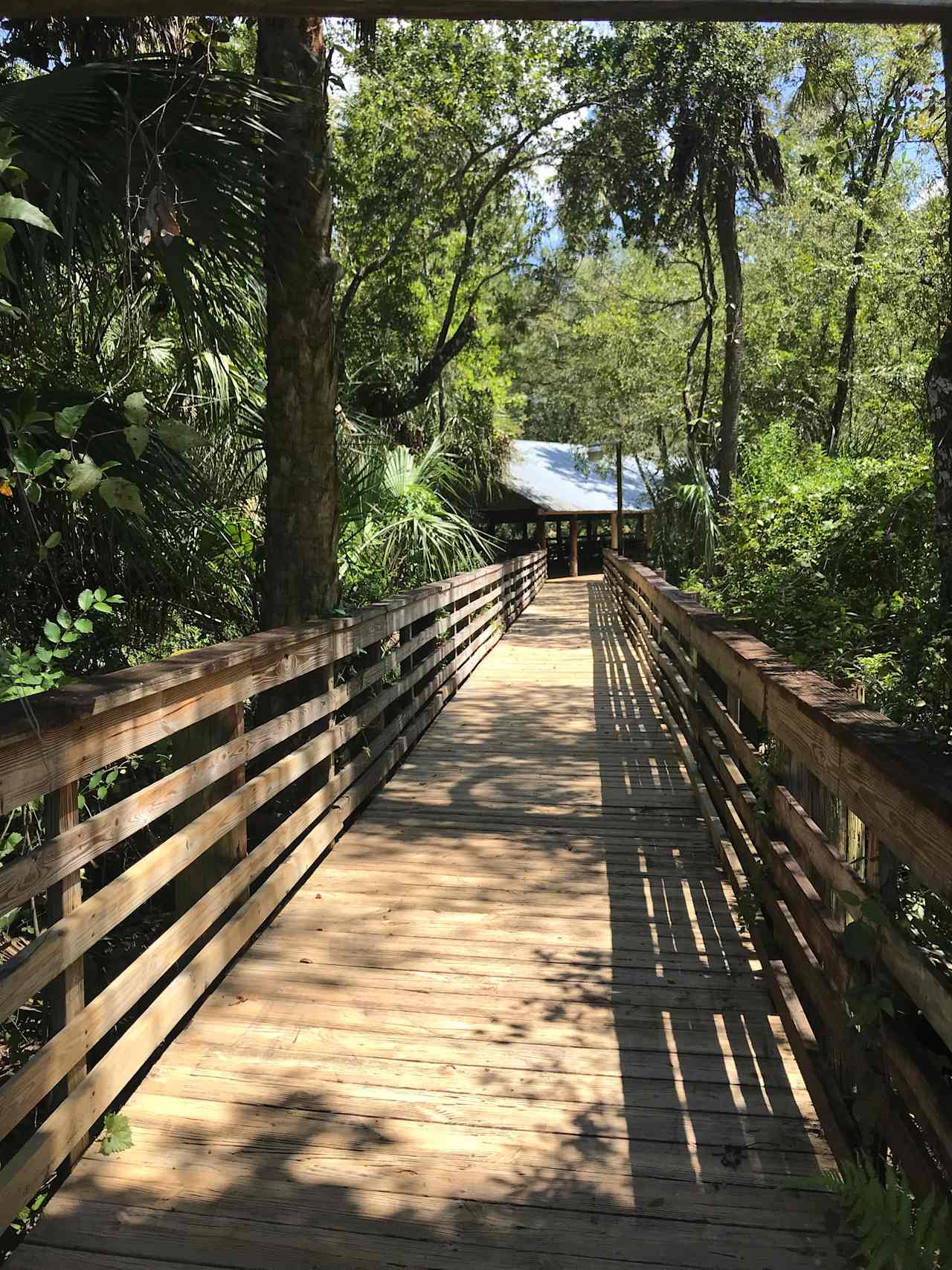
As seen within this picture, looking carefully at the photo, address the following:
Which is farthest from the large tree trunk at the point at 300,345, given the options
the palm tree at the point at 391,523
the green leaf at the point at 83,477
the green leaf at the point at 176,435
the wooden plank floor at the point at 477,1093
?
the green leaf at the point at 83,477

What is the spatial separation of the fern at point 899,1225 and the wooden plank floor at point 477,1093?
0.39 m

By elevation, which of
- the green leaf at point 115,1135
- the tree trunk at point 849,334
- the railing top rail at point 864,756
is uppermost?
the tree trunk at point 849,334

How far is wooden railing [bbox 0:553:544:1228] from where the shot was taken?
2.36 metres

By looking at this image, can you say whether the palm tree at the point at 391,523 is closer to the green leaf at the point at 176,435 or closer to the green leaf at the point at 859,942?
the green leaf at the point at 176,435

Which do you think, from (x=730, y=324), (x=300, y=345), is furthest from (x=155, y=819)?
(x=730, y=324)

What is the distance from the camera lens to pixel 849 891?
253 cm

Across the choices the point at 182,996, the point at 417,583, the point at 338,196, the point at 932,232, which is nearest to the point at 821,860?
the point at 182,996

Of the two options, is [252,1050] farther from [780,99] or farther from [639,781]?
[780,99]

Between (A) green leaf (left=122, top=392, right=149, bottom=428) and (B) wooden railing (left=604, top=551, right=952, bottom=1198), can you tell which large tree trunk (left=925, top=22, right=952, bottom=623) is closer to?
(B) wooden railing (left=604, top=551, right=952, bottom=1198)

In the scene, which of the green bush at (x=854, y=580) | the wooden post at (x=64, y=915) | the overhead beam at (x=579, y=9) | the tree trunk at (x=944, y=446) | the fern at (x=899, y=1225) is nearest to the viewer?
the fern at (x=899, y=1225)

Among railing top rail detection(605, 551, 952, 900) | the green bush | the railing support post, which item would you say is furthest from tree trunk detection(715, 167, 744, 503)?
the railing support post

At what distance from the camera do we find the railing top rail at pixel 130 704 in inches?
92.0

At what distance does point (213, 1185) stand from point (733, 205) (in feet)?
56.5

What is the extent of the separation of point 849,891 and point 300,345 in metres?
4.04
